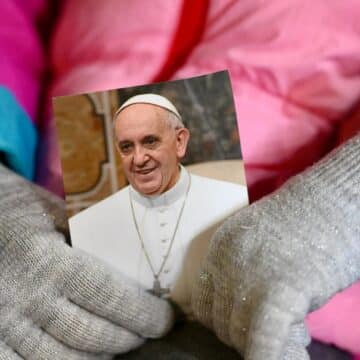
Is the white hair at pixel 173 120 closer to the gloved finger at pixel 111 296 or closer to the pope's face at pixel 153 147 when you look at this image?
the pope's face at pixel 153 147

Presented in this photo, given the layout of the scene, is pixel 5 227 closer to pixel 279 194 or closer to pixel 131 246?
pixel 131 246

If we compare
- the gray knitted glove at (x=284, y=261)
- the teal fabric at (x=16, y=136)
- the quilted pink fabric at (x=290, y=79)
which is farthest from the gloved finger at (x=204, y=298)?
the teal fabric at (x=16, y=136)

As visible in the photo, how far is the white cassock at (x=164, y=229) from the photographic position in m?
0.45

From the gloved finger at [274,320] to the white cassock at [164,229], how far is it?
104 mm

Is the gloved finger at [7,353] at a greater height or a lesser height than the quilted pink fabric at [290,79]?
lesser

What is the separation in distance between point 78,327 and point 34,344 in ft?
0.12

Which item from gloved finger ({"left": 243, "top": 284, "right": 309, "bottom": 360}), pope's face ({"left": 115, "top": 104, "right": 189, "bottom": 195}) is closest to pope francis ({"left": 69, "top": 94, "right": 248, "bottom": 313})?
pope's face ({"left": 115, "top": 104, "right": 189, "bottom": 195})

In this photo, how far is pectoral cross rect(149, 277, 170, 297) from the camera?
0.46 meters

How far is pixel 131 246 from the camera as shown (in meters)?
0.46

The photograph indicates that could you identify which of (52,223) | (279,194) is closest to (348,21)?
(279,194)

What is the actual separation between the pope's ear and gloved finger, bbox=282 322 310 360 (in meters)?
0.16

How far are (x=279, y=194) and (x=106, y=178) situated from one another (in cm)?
14

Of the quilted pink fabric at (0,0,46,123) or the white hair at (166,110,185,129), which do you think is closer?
the white hair at (166,110,185,129)

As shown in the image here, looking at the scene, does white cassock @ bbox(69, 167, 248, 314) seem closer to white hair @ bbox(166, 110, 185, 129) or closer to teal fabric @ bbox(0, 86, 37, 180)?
white hair @ bbox(166, 110, 185, 129)
